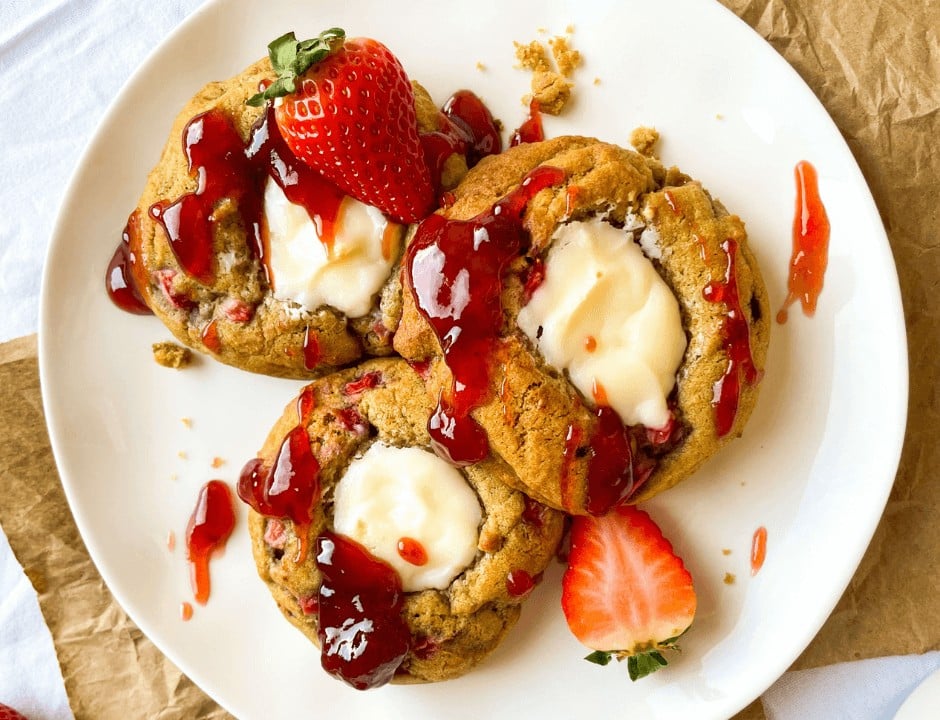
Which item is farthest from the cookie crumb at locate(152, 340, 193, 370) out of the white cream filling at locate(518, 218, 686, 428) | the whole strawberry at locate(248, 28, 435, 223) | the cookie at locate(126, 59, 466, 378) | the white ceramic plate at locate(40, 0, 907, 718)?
the white cream filling at locate(518, 218, 686, 428)

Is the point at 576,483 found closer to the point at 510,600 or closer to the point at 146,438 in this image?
the point at 510,600

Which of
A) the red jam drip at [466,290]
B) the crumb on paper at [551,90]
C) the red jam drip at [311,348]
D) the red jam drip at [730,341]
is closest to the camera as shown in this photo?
the red jam drip at [466,290]

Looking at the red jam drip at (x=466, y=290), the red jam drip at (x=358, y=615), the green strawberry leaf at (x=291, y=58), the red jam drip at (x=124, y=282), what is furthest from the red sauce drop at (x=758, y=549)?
the red jam drip at (x=124, y=282)

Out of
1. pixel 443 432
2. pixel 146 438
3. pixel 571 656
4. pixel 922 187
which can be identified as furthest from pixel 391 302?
pixel 922 187

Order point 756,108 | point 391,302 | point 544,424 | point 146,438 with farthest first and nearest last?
1. point 146,438
2. point 756,108
3. point 391,302
4. point 544,424

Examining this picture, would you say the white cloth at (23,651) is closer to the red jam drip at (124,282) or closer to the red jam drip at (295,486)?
the red jam drip at (124,282)

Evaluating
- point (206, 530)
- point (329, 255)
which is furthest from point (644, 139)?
point (206, 530)
